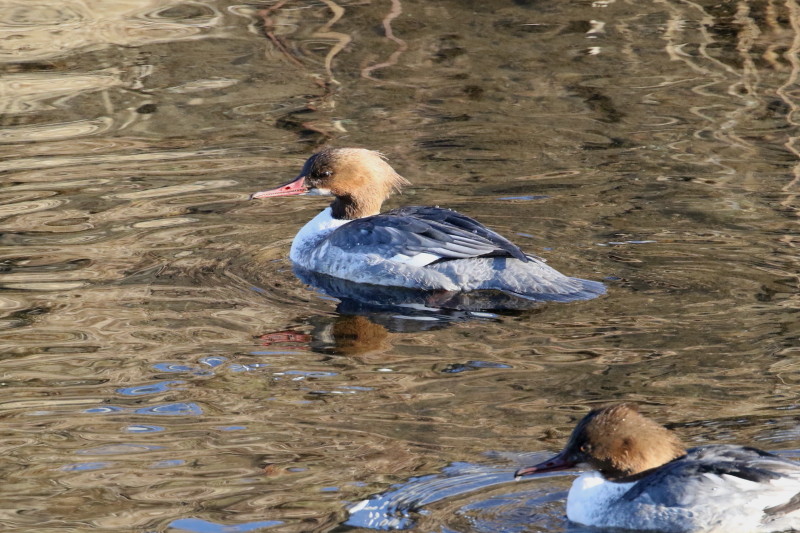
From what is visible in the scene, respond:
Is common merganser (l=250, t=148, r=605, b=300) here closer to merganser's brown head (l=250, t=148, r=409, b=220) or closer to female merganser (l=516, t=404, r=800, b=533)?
merganser's brown head (l=250, t=148, r=409, b=220)

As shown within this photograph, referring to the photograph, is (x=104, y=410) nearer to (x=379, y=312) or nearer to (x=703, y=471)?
(x=379, y=312)

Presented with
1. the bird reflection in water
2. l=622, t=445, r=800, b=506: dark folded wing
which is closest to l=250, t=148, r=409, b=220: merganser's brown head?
the bird reflection in water

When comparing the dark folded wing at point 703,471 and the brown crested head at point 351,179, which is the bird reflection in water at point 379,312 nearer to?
the brown crested head at point 351,179

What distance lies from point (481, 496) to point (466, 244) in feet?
9.39

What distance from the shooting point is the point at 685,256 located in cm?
750

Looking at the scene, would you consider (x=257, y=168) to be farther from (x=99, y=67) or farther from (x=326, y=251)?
(x=99, y=67)

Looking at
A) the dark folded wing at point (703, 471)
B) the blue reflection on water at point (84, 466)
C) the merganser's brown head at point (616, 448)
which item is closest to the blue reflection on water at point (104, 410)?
the blue reflection on water at point (84, 466)

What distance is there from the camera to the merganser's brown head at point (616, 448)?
14.9ft

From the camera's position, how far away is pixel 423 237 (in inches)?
297

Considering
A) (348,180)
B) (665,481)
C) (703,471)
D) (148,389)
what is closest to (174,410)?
(148,389)

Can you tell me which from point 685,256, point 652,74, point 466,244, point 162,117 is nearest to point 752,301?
point 685,256

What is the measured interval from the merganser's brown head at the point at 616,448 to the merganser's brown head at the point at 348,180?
4.14 metres

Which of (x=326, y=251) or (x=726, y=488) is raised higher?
(x=726, y=488)

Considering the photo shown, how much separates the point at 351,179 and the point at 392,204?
2.84 ft
